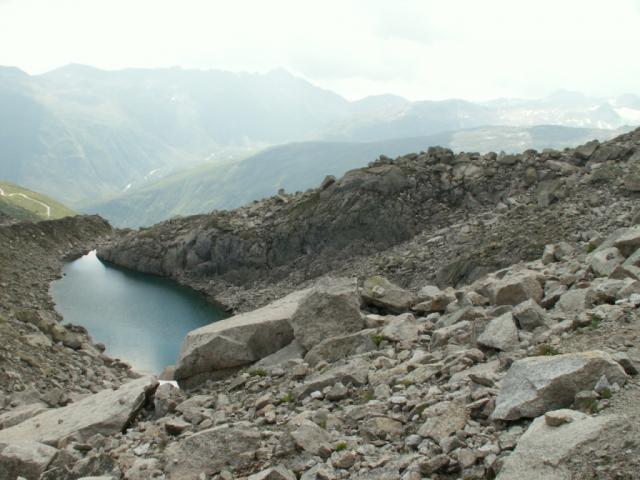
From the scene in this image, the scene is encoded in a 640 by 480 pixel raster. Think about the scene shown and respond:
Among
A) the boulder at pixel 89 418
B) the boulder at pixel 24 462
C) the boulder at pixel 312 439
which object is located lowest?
the boulder at pixel 89 418

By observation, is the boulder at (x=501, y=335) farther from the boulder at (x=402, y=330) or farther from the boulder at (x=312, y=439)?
the boulder at (x=312, y=439)

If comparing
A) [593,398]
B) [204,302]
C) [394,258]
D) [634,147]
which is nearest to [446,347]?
[593,398]

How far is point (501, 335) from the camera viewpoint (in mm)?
15484

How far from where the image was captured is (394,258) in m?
56.0

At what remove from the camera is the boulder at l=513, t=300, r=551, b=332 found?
53.9ft

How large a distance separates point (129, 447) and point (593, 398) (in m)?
12.5

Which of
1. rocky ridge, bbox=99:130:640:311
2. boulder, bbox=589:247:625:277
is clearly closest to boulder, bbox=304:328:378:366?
boulder, bbox=589:247:625:277

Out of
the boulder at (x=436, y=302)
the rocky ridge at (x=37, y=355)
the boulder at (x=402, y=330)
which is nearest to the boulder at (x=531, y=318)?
the boulder at (x=402, y=330)

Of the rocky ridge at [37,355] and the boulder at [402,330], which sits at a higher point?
the boulder at [402,330]

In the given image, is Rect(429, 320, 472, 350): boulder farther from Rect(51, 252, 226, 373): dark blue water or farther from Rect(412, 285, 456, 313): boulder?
Rect(51, 252, 226, 373): dark blue water

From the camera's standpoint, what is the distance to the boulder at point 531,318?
53.9 ft

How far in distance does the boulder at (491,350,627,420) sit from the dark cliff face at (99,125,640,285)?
4302 centimetres

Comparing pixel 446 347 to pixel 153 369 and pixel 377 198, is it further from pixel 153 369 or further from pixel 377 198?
pixel 377 198

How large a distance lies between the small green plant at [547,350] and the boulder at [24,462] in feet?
44.3
